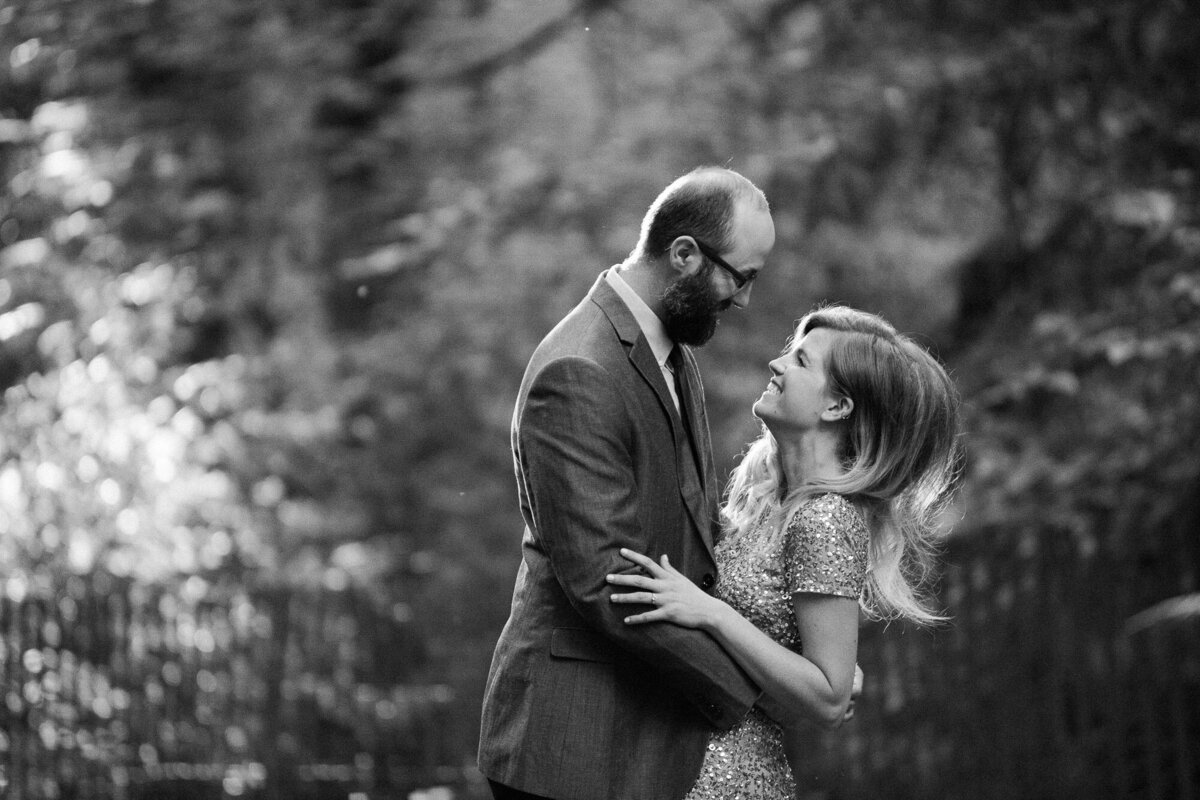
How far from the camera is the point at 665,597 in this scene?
2609 mm

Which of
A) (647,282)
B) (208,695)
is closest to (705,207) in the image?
(647,282)

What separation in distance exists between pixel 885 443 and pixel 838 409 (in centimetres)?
12

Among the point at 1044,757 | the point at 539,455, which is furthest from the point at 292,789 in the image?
the point at 539,455

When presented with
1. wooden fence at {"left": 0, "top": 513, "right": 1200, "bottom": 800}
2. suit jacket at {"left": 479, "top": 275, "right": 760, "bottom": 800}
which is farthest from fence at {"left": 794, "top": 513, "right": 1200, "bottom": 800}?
suit jacket at {"left": 479, "top": 275, "right": 760, "bottom": 800}

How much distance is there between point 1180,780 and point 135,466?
5.47 m

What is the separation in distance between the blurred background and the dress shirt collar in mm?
2978

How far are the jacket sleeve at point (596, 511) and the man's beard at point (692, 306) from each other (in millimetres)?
255

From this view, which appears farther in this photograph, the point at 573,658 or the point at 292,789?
the point at 292,789

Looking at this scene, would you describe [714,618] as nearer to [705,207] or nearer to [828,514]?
[828,514]

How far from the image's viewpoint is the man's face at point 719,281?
286 centimetres

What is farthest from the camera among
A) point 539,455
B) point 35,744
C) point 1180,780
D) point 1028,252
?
point 1028,252

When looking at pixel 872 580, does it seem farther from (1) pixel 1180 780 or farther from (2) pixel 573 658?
(1) pixel 1180 780

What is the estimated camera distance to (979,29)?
23.4ft

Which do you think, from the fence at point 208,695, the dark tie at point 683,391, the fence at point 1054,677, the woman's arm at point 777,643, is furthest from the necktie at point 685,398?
the fence at point 208,695
